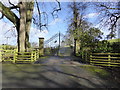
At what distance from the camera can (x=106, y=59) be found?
289 inches

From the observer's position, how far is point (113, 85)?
13.6ft

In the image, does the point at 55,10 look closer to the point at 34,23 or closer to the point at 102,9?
the point at 34,23

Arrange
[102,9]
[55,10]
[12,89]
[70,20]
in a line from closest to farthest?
[12,89]
[102,9]
[55,10]
[70,20]

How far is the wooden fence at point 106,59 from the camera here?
7.00m

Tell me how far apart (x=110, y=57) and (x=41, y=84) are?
5.09 metres

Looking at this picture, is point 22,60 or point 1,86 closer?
point 1,86

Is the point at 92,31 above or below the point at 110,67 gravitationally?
above

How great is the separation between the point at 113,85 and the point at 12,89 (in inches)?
144

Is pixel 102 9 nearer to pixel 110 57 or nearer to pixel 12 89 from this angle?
pixel 110 57

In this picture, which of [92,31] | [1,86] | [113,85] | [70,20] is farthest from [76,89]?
[70,20]

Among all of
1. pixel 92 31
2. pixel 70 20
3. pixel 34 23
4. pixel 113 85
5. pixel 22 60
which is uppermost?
pixel 70 20

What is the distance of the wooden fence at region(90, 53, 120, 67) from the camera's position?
700 centimetres

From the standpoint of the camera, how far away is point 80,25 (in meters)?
16.0

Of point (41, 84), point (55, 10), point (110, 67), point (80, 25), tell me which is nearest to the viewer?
point (41, 84)
